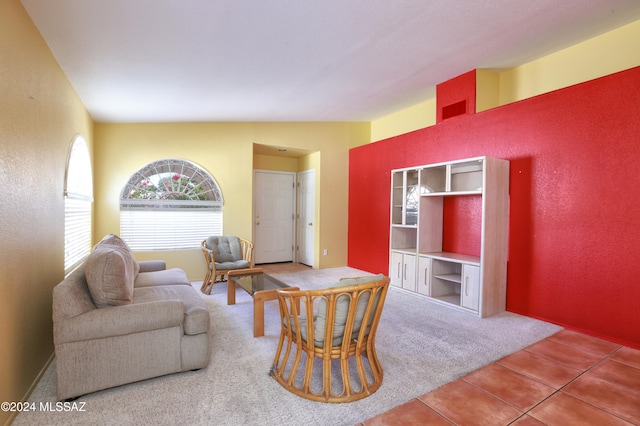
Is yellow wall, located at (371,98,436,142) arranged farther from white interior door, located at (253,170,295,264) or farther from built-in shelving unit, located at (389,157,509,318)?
white interior door, located at (253,170,295,264)

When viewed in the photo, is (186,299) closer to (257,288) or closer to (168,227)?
(257,288)

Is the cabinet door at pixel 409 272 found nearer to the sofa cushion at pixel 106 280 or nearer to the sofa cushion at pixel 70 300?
the sofa cushion at pixel 106 280

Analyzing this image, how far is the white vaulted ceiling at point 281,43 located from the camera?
91.0 inches

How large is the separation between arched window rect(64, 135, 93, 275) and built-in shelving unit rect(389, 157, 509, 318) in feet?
13.2

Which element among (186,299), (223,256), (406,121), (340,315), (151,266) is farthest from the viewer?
(406,121)

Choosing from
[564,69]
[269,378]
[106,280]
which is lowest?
[269,378]

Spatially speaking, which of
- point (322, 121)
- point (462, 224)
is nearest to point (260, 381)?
point (462, 224)

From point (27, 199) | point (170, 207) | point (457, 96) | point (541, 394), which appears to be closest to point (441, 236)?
point (457, 96)

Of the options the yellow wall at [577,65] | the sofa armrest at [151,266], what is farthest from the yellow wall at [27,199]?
the yellow wall at [577,65]

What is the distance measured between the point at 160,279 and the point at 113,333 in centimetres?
134

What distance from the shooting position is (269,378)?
2309mm

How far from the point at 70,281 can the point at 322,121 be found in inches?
192

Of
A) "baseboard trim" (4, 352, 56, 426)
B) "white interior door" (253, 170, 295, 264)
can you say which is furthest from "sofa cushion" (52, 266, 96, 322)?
"white interior door" (253, 170, 295, 264)

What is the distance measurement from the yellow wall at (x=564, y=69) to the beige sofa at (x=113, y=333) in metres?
4.23
